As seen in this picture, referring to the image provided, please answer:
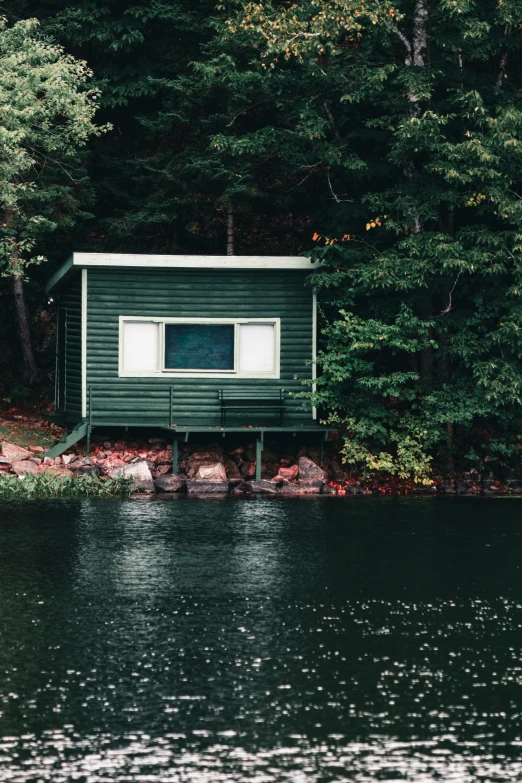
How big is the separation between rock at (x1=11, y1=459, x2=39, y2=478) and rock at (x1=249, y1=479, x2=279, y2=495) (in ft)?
15.0

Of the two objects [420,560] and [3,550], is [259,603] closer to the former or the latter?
[420,560]

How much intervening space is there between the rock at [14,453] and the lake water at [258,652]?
20.2 feet

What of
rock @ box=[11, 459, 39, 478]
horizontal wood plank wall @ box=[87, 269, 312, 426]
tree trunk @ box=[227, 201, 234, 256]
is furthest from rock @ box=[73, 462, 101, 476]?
tree trunk @ box=[227, 201, 234, 256]

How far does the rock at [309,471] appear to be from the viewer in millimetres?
26938

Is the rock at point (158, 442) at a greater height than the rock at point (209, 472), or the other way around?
the rock at point (158, 442)

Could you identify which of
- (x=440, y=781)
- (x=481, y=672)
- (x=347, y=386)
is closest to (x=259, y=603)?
(x=481, y=672)

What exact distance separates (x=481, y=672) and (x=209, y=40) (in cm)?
2738

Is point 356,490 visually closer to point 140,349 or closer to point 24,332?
point 140,349

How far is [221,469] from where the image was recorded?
2691cm

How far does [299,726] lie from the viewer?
372 inches

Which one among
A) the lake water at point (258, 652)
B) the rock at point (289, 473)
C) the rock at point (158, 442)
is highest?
the rock at point (158, 442)

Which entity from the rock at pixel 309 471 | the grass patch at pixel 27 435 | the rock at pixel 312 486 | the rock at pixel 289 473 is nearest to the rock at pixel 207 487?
the rock at pixel 289 473

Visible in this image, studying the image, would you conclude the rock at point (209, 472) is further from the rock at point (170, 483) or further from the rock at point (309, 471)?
the rock at point (309, 471)

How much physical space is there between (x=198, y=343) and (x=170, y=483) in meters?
3.48
